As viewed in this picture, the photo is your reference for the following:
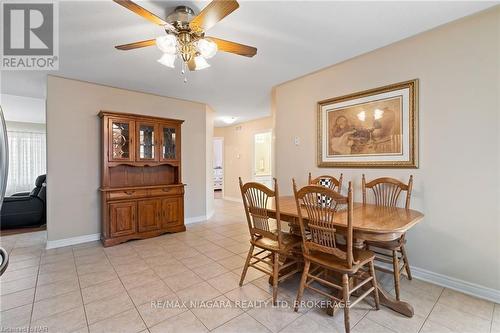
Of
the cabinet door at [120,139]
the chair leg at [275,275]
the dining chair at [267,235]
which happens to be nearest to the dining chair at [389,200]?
the dining chair at [267,235]

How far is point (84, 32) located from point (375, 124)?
10.1ft

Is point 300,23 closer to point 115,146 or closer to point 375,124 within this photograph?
point 375,124

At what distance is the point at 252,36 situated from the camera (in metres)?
2.29

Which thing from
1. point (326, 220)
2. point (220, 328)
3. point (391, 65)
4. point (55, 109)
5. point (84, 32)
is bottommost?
point (220, 328)

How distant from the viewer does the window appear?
6.07 m

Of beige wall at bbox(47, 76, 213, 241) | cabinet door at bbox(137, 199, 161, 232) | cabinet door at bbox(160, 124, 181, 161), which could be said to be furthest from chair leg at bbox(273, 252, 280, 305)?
beige wall at bbox(47, 76, 213, 241)

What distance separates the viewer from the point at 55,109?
3.25m

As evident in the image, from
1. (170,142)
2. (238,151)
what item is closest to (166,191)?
(170,142)

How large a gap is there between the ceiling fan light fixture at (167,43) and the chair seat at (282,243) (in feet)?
5.96

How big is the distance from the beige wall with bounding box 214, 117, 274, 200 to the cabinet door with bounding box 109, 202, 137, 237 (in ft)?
11.8

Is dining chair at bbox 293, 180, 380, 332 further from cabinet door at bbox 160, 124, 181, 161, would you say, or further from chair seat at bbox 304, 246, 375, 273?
cabinet door at bbox 160, 124, 181, 161

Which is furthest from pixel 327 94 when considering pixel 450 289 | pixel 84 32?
pixel 84 32

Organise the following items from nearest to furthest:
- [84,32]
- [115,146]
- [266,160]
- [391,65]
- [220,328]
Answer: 1. [220,328]
2. [84,32]
3. [391,65]
4. [115,146]
5. [266,160]

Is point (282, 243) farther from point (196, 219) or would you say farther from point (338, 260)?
point (196, 219)
